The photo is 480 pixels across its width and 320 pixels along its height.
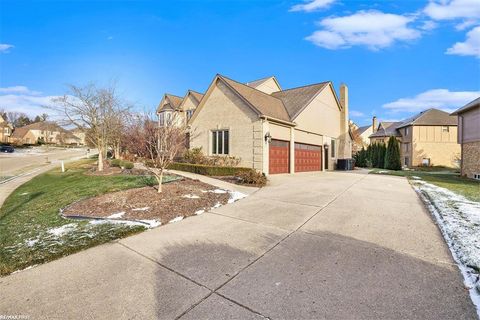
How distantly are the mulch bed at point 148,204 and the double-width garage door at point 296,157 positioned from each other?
7915mm

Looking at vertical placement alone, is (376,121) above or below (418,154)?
above

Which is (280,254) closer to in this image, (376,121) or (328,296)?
(328,296)

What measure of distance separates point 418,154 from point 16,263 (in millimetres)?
41915

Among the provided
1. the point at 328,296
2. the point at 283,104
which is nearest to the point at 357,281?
the point at 328,296

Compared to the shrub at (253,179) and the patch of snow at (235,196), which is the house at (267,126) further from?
the patch of snow at (235,196)

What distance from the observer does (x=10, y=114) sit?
85688 millimetres

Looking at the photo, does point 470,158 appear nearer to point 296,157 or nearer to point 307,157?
point 307,157

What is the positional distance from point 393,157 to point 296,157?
18.1m

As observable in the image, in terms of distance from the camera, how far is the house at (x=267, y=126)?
1574 centimetres

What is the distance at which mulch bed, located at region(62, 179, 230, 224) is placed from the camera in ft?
21.2

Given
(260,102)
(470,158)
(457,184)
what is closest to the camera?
(457,184)

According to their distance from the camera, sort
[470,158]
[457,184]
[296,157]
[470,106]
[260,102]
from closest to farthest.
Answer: [457,184] → [470,106] → [260,102] → [470,158] → [296,157]

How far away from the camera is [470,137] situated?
686 inches

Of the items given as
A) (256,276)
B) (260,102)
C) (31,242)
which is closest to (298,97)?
(260,102)
